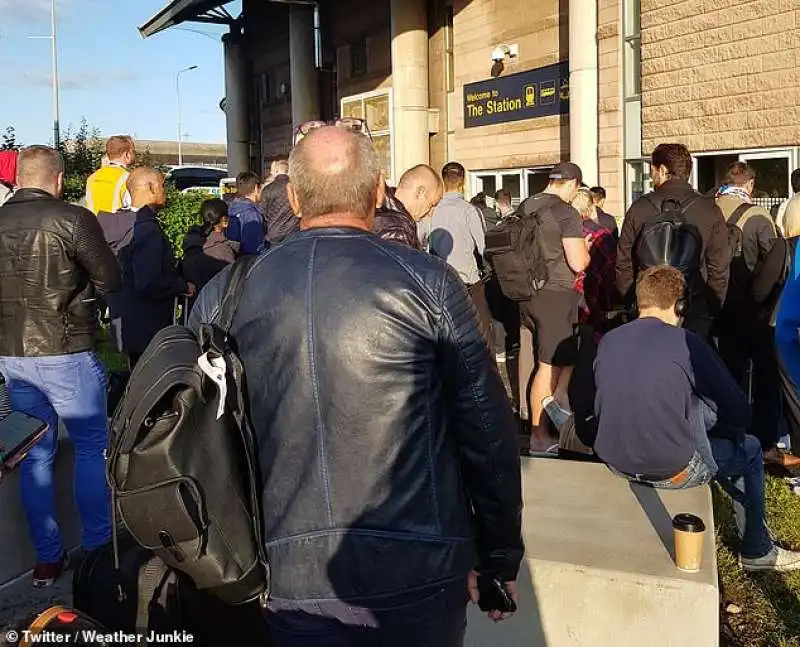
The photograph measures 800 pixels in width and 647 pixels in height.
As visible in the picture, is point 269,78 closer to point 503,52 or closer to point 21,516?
point 503,52

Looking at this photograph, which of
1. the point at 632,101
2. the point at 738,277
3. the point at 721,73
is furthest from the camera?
the point at 632,101

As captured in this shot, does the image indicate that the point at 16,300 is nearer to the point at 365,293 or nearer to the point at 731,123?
the point at 365,293

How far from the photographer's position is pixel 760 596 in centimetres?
416

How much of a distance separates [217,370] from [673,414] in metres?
2.63

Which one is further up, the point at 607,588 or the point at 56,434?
the point at 56,434

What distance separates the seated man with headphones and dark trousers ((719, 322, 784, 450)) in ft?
6.10

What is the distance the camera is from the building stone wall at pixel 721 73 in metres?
10.0

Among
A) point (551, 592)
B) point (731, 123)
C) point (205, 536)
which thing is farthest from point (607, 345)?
point (731, 123)

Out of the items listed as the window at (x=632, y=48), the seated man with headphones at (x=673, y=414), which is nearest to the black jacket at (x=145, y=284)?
the seated man with headphones at (x=673, y=414)

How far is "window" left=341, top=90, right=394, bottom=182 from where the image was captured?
62.7ft

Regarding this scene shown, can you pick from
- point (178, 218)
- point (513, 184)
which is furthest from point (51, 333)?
point (513, 184)

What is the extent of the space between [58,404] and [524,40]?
43.0ft

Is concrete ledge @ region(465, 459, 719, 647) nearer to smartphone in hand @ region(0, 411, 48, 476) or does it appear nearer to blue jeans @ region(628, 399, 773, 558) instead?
blue jeans @ region(628, 399, 773, 558)

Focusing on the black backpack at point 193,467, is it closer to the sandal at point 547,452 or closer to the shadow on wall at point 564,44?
the sandal at point 547,452
